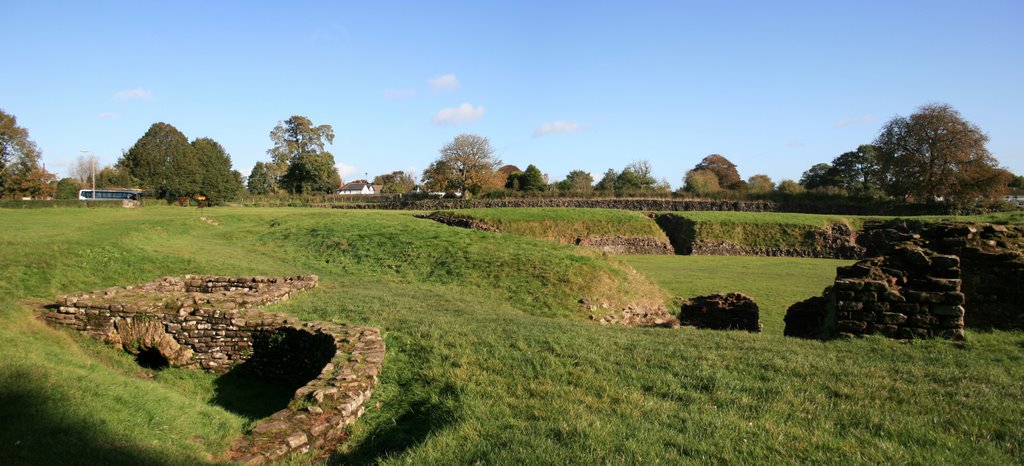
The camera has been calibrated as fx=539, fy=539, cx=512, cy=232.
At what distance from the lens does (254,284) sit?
47.7ft

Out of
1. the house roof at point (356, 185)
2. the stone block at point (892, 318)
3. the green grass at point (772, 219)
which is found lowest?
the stone block at point (892, 318)

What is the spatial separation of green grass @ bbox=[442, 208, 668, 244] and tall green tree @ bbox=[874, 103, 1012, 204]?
2931 centimetres

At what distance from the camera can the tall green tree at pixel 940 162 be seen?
48.0m

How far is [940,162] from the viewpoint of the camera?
49812 millimetres

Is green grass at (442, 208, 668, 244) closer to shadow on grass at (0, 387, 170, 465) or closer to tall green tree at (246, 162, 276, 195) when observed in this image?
shadow on grass at (0, 387, 170, 465)

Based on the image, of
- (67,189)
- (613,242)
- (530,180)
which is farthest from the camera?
(67,189)

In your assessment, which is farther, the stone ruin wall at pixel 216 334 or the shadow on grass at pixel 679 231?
the shadow on grass at pixel 679 231

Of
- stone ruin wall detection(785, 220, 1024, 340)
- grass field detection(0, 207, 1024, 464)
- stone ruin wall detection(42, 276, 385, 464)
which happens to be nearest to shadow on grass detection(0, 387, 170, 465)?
grass field detection(0, 207, 1024, 464)

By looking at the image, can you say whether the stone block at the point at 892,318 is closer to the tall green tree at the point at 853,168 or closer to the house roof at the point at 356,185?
the tall green tree at the point at 853,168

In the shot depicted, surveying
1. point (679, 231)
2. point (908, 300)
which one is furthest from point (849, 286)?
point (679, 231)

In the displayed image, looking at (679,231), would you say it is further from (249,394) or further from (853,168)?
(853,168)

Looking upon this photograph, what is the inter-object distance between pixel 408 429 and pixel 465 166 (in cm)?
6388

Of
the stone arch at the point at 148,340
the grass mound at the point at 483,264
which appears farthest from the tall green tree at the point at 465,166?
the stone arch at the point at 148,340

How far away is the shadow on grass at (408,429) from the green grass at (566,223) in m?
29.5
